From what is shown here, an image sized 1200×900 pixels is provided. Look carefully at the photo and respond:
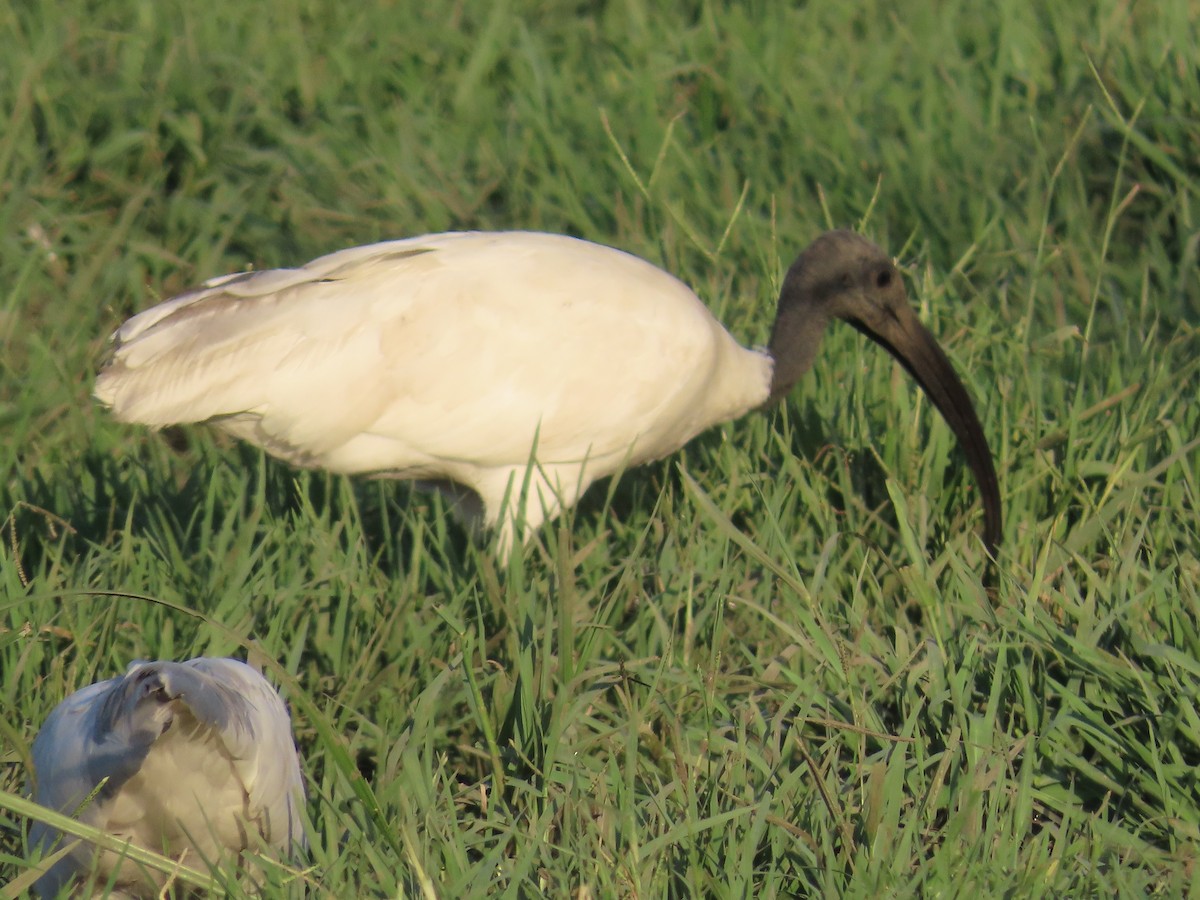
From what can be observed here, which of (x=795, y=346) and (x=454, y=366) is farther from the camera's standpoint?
(x=795, y=346)

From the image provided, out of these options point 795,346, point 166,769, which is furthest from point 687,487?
point 166,769

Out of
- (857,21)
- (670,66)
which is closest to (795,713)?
(670,66)

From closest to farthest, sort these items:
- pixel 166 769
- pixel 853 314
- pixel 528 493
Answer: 1. pixel 166 769
2. pixel 528 493
3. pixel 853 314

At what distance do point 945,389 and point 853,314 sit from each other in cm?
36

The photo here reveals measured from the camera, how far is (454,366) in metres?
4.09

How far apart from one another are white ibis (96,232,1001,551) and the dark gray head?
0.03 m

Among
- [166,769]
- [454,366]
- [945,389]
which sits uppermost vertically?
[166,769]

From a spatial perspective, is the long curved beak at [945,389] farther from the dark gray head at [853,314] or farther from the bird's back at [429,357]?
the bird's back at [429,357]

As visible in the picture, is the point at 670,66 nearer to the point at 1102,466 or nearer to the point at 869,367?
the point at 869,367

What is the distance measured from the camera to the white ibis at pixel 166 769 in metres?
2.56

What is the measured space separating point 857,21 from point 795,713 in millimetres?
4308

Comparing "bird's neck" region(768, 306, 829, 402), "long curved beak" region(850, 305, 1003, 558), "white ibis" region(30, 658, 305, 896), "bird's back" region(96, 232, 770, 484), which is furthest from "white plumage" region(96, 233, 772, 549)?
"white ibis" region(30, 658, 305, 896)

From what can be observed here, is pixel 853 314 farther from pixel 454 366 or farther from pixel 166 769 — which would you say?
pixel 166 769

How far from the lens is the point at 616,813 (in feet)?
9.64
